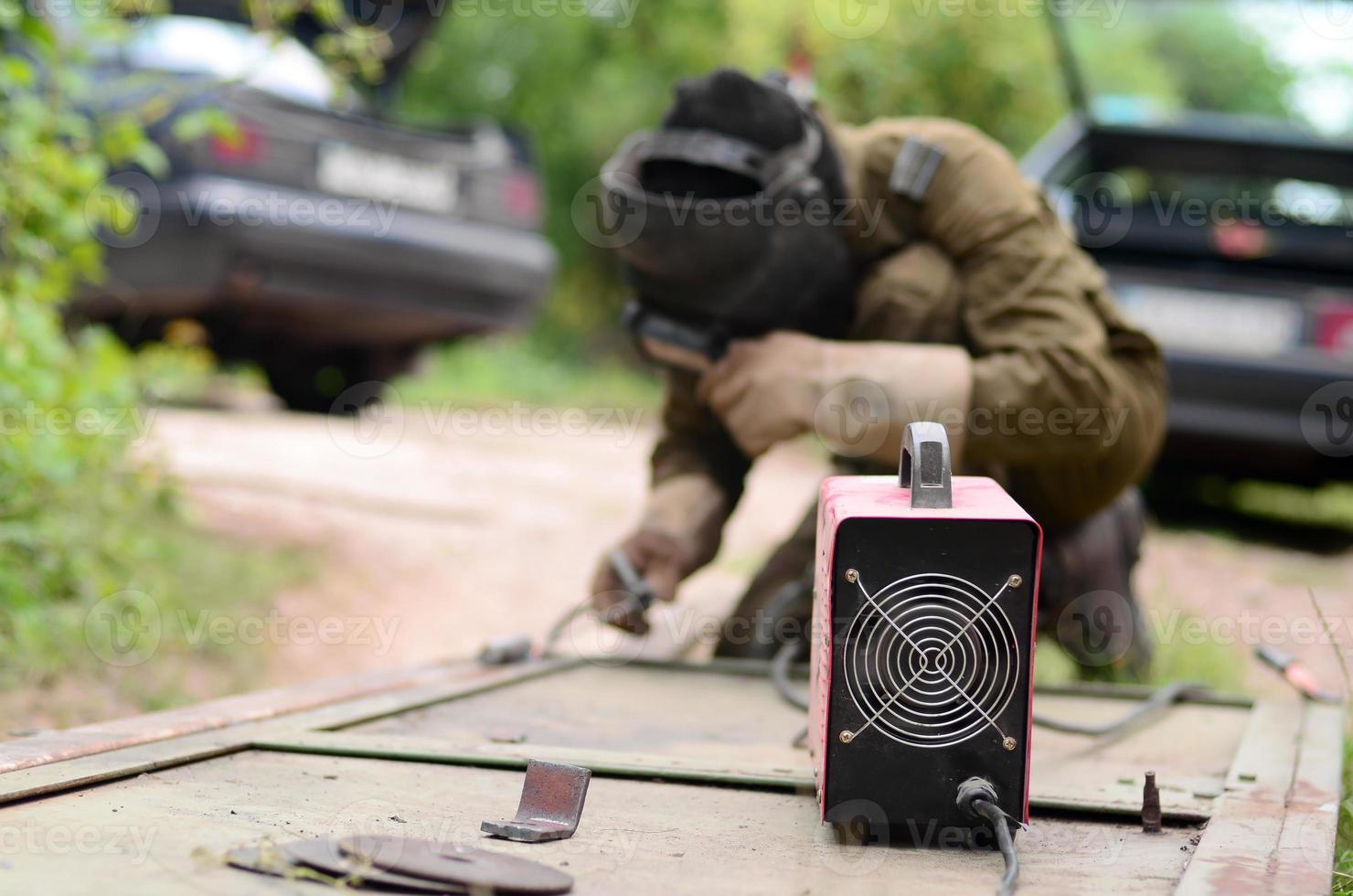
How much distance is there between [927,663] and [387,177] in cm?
389

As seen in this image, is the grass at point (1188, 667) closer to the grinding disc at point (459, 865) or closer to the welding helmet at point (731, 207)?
the welding helmet at point (731, 207)

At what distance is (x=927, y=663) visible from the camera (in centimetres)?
148

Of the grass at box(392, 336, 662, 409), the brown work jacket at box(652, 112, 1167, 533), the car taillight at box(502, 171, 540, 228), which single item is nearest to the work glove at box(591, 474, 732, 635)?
the brown work jacket at box(652, 112, 1167, 533)

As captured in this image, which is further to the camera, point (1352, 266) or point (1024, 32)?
point (1024, 32)

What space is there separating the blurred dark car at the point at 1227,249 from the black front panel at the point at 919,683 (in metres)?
3.66

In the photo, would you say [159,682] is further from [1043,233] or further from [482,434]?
[482,434]

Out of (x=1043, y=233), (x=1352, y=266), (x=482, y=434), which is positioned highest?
(x=1352, y=266)

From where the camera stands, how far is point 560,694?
2.36 meters

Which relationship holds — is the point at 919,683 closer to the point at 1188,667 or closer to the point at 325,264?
the point at 1188,667

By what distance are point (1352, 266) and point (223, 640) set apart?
13.0 feet

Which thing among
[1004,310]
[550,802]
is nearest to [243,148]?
[1004,310]

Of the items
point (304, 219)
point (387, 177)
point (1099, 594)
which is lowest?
point (1099, 594)

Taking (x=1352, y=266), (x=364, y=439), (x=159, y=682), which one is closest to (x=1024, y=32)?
(x=1352, y=266)

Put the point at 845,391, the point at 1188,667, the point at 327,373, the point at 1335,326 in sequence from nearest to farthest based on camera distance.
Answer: the point at 845,391, the point at 1188,667, the point at 1335,326, the point at 327,373
